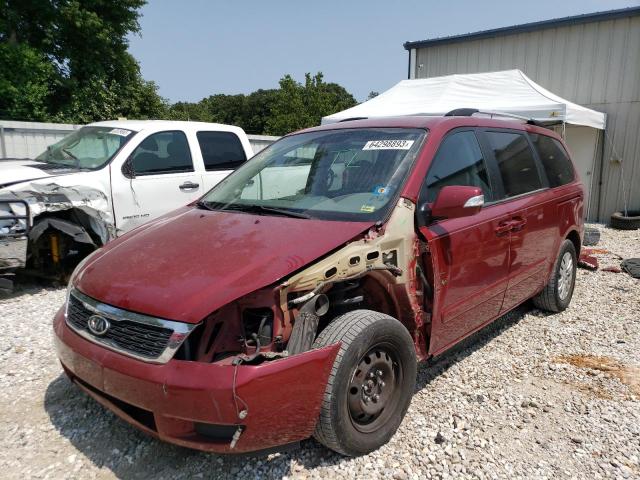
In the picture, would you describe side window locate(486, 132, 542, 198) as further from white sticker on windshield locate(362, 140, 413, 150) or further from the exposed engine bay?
the exposed engine bay

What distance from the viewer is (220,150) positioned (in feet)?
21.9

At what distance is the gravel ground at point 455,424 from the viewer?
247 centimetres

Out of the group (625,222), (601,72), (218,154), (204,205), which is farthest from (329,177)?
(601,72)

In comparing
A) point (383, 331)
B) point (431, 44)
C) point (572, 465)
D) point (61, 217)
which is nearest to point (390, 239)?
point (383, 331)

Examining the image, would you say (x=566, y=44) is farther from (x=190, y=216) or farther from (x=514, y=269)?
(x=190, y=216)

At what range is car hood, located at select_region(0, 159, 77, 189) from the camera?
499cm

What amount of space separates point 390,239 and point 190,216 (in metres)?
1.37

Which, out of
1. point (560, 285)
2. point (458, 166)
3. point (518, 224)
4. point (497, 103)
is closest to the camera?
point (458, 166)

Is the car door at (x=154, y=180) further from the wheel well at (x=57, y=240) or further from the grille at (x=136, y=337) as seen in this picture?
the grille at (x=136, y=337)

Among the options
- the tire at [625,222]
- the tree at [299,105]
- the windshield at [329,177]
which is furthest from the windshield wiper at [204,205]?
the tree at [299,105]

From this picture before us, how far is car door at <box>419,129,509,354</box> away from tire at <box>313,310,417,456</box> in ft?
1.32

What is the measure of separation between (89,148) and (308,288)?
→ 190 inches

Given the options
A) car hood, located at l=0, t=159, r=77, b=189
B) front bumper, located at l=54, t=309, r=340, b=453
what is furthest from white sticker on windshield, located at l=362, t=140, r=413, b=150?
car hood, located at l=0, t=159, r=77, b=189

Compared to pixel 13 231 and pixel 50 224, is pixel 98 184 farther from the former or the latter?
pixel 13 231
